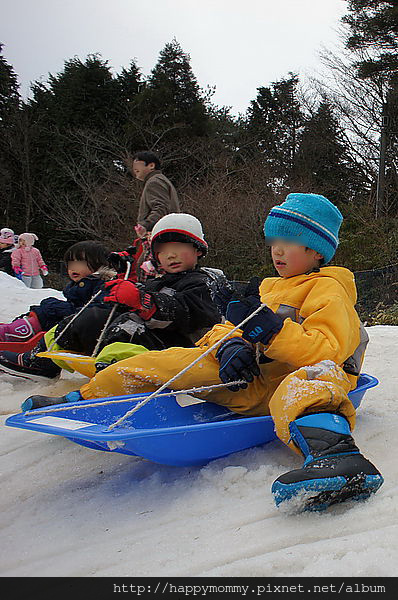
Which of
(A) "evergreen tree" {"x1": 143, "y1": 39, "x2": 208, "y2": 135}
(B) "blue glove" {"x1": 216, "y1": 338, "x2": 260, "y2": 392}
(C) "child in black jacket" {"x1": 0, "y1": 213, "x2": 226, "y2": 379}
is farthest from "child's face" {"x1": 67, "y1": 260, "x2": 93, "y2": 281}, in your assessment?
(A) "evergreen tree" {"x1": 143, "y1": 39, "x2": 208, "y2": 135}

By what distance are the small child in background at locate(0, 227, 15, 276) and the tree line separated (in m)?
3.14

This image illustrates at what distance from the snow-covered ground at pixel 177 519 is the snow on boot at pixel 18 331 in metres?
1.57

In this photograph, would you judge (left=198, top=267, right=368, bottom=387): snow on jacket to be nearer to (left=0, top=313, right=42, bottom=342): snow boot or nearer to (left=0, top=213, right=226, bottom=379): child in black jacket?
(left=0, top=213, right=226, bottom=379): child in black jacket

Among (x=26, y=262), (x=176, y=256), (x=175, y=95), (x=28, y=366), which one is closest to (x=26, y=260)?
(x=26, y=262)

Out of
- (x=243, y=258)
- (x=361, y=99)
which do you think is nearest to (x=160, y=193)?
(x=243, y=258)

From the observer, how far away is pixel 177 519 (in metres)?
1.55

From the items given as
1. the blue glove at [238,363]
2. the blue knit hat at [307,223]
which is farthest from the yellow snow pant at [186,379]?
the blue knit hat at [307,223]

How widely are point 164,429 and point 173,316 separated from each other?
1233 millimetres

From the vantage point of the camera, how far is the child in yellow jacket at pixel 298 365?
57.6 inches

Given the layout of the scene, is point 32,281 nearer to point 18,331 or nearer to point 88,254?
point 18,331

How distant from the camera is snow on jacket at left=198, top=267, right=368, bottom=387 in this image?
5.80 feet
